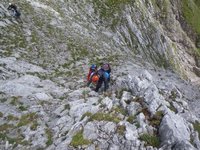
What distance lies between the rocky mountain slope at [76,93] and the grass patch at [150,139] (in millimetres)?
50

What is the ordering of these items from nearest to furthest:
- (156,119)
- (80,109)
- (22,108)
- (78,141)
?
Answer: 1. (78,141)
2. (156,119)
3. (80,109)
4. (22,108)

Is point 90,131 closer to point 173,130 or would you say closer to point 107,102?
point 107,102

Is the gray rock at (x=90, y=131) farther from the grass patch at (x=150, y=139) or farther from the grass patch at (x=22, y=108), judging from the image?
the grass patch at (x=22, y=108)

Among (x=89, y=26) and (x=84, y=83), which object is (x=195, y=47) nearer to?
(x=89, y=26)

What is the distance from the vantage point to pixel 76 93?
25.3 meters

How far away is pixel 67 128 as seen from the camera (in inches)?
725

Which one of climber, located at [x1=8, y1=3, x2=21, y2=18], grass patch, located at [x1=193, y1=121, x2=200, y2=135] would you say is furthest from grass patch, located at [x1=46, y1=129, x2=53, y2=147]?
climber, located at [x1=8, y1=3, x2=21, y2=18]

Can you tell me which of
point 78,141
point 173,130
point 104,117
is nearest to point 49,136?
point 78,141

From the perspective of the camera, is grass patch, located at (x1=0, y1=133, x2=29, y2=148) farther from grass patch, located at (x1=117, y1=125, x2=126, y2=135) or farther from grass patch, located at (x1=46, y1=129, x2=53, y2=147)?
grass patch, located at (x1=117, y1=125, x2=126, y2=135)

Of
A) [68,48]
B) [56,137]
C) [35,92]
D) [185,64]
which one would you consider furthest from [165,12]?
[56,137]

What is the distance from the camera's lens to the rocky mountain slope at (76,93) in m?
16.9

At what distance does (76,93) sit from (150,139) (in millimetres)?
10332

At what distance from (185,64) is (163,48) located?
31.9m

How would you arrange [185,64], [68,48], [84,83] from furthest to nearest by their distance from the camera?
[185,64] < [68,48] < [84,83]
